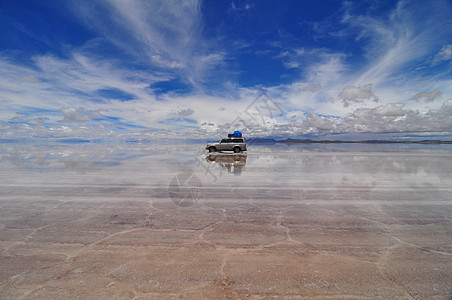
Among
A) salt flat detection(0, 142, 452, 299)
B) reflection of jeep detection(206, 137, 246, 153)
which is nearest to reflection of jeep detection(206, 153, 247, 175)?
salt flat detection(0, 142, 452, 299)

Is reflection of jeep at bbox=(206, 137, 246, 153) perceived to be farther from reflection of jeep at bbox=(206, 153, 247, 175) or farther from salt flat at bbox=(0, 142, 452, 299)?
salt flat at bbox=(0, 142, 452, 299)

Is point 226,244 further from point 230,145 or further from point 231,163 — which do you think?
point 230,145

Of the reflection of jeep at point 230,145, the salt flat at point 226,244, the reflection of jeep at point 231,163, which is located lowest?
the salt flat at point 226,244

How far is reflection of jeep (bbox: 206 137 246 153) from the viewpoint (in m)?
24.0

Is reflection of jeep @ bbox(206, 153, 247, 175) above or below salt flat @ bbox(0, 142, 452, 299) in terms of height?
above

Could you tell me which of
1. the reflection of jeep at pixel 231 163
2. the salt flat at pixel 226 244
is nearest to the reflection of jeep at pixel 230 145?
the reflection of jeep at pixel 231 163

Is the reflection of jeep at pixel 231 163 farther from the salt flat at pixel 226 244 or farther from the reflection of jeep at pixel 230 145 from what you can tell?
the reflection of jeep at pixel 230 145

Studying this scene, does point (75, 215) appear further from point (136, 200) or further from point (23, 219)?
point (136, 200)

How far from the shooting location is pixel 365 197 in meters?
6.34

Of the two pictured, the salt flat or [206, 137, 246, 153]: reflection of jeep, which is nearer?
the salt flat

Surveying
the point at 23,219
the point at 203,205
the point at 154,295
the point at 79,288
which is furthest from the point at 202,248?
the point at 23,219

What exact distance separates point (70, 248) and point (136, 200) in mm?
2553

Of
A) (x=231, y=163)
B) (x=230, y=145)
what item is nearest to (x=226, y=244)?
(x=231, y=163)

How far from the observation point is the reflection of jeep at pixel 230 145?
2398cm
